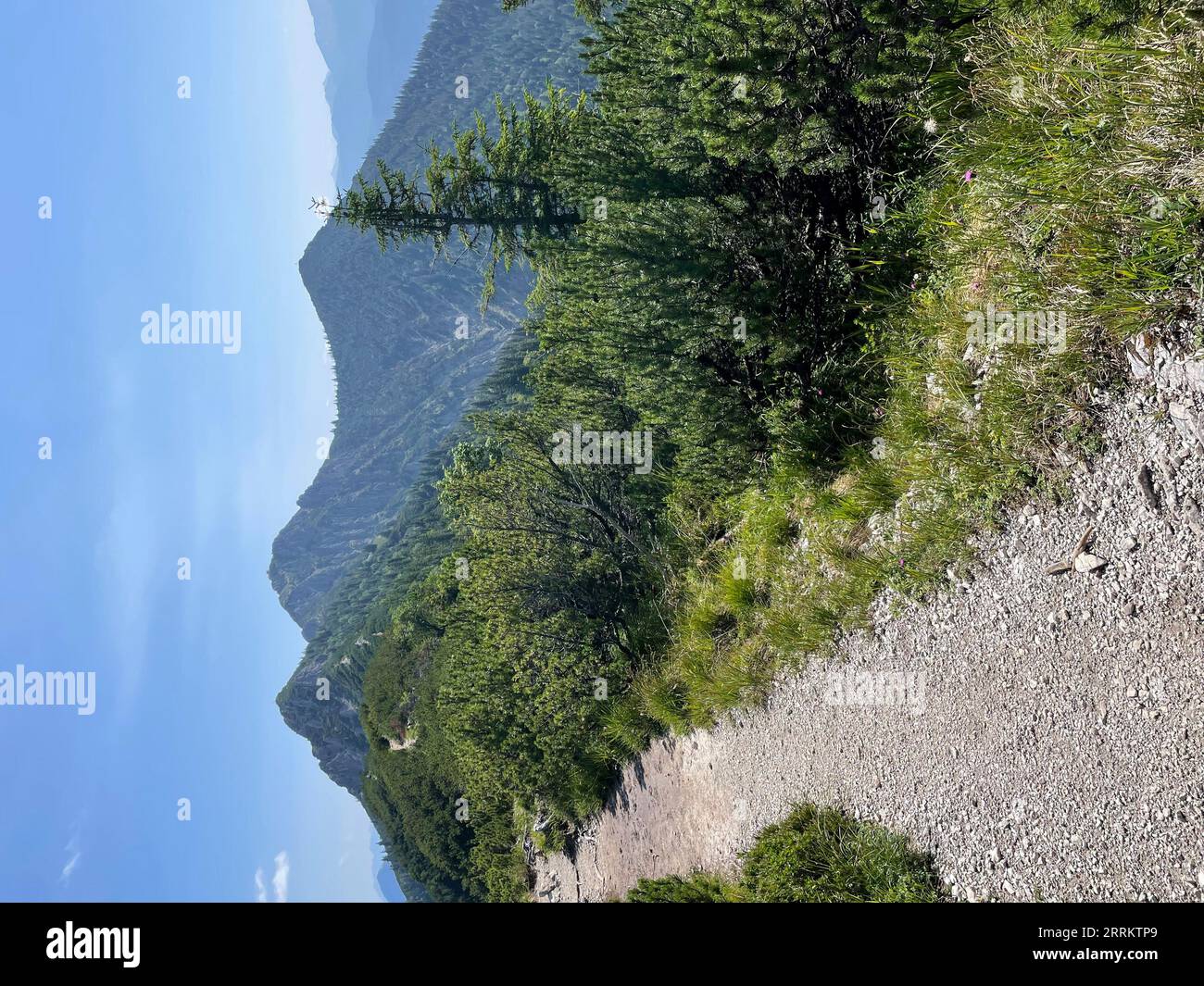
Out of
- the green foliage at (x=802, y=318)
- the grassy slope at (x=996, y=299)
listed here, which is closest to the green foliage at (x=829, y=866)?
the green foliage at (x=802, y=318)

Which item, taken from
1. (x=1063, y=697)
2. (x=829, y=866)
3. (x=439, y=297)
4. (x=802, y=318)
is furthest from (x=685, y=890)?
(x=439, y=297)

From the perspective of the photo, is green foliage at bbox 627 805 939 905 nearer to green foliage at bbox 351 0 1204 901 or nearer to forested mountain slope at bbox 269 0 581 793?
green foliage at bbox 351 0 1204 901

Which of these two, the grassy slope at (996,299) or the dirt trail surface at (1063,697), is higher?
the grassy slope at (996,299)

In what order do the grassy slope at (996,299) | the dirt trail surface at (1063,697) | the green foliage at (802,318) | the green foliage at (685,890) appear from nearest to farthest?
the dirt trail surface at (1063,697) < the grassy slope at (996,299) < the green foliage at (802,318) < the green foliage at (685,890)

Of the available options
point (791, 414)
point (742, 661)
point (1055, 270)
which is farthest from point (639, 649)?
point (1055, 270)

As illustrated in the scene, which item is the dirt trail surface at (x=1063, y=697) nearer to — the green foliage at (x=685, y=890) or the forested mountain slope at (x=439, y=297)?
the green foliage at (x=685, y=890)

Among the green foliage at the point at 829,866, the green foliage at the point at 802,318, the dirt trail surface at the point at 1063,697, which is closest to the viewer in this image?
the dirt trail surface at the point at 1063,697
